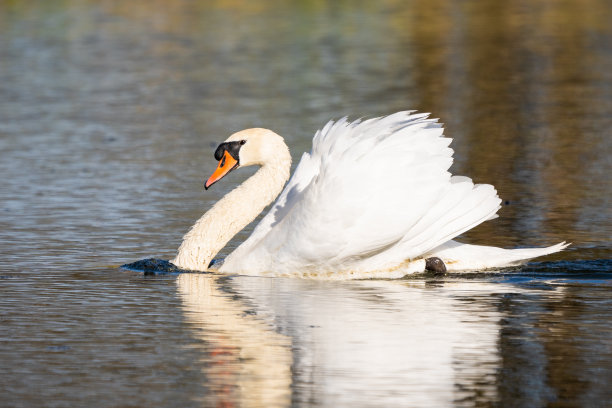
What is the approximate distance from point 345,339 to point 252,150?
11.1ft

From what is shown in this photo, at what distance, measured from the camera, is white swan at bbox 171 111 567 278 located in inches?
374

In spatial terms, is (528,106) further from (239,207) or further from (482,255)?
(482,255)

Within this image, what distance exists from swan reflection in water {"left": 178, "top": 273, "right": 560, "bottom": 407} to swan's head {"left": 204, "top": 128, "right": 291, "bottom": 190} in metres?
1.21

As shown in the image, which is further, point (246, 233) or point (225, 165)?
point (246, 233)

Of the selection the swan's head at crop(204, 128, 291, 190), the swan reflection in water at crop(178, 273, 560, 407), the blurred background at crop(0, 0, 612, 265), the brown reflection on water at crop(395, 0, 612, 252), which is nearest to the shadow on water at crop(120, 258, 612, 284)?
the swan reflection in water at crop(178, 273, 560, 407)

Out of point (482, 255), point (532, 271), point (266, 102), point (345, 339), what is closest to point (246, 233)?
point (482, 255)

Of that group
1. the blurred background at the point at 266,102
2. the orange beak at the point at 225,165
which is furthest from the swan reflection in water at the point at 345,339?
the blurred background at the point at 266,102

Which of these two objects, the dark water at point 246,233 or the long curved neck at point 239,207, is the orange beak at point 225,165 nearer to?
the long curved neck at point 239,207

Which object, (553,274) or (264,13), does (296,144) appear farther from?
(264,13)

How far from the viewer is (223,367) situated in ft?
22.7

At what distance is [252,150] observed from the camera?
1059cm

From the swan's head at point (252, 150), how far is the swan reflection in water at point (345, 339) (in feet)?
3.98

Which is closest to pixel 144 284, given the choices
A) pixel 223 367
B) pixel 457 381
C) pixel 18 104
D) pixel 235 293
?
pixel 235 293

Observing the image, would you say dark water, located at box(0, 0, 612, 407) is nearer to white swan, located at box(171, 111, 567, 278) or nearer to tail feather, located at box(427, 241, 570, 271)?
tail feather, located at box(427, 241, 570, 271)
